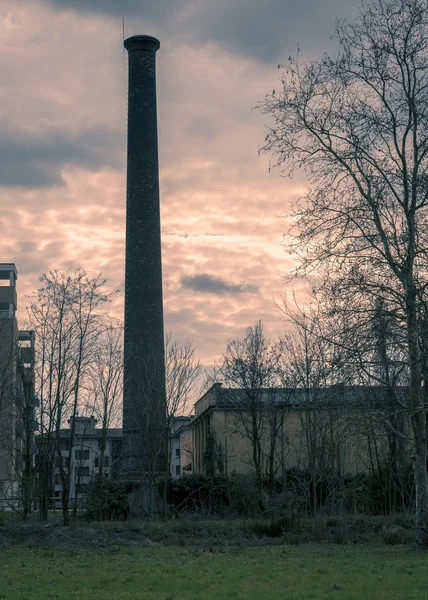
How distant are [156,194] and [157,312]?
6.60m

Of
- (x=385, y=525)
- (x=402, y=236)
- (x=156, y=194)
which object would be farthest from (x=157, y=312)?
(x=402, y=236)

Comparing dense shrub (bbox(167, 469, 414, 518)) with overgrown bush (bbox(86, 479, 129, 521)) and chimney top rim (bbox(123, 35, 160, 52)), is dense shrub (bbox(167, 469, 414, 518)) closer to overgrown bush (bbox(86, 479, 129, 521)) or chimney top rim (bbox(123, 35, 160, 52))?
overgrown bush (bbox(86, 479, 129, 521))

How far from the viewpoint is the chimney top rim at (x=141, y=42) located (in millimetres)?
43750

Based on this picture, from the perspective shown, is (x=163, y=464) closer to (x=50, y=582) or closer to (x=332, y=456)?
(x=332, y=456)

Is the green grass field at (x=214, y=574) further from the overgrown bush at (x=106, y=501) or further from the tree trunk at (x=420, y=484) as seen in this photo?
the overgrown bush at (x=106, y=501)

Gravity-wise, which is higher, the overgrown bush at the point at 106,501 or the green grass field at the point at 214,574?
the overgrown bush at the point at 106,501

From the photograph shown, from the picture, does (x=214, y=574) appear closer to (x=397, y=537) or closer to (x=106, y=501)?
(x=397, y=537)

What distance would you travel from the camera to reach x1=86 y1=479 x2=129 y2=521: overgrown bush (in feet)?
106

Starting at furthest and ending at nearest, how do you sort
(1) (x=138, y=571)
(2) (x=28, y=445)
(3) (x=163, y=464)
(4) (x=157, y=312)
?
(4) (x=157, y=312) → (3) (x=163, y=464) → (2) (x=28, y=445) → (1) (x=138, y=571)

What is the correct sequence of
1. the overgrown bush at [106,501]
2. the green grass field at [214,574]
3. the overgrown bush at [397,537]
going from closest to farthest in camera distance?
the green grass field at [214,574] → the overgrown bush at [397,537] → the overgrown bush at [106,501]

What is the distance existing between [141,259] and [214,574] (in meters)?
26.8

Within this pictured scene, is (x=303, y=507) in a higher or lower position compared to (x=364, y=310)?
lower

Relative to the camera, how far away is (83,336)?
31.3m

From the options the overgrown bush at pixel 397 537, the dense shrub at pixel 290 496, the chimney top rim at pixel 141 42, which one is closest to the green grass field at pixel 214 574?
the overgrown bush at pixel 397 537
